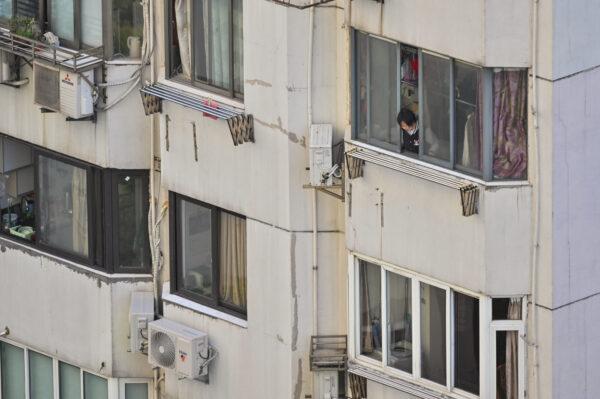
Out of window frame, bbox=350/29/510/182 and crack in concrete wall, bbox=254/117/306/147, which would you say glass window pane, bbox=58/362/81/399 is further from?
window frame, bbox=350/29/510/182

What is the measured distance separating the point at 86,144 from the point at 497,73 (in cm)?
805

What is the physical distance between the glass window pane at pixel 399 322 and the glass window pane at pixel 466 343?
906 mm

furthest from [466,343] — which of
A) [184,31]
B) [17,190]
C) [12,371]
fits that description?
[12,371]

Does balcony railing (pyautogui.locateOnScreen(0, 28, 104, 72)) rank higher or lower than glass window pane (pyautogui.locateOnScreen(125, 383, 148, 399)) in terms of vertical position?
higher

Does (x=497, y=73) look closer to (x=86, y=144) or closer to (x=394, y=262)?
(x=394, y=262)

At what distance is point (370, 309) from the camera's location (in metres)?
30.8

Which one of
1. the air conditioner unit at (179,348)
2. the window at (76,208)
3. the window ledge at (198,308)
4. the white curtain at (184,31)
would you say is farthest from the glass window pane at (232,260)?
the white curtain at (184,31)

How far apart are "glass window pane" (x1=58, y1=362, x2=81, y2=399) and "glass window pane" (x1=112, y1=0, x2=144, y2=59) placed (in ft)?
17.3

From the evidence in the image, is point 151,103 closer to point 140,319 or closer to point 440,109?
point 140,319

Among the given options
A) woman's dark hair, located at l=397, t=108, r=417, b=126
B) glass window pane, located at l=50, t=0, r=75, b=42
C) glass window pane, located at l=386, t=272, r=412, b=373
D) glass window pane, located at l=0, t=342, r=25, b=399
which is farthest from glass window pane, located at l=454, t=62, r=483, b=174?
glass window pane, located at l=0, t=342, r=25, b=399

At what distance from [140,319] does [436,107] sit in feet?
22.3

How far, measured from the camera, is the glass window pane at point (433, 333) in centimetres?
2966

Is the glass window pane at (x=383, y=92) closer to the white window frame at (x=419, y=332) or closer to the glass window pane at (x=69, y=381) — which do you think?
the white window frame at (x=419, y=332)

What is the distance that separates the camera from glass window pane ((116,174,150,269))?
34.1 meters
